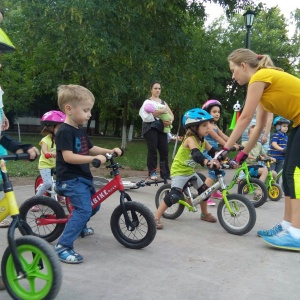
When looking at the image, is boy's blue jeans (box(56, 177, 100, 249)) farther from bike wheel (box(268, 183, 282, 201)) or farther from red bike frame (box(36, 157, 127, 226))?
bike wheel (box(268, 183, 282, 201))

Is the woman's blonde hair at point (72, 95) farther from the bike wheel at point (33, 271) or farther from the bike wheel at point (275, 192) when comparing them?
the bike wheel at point (275, 192)

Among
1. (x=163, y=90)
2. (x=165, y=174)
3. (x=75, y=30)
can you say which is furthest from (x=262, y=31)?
(x=165, y=174)

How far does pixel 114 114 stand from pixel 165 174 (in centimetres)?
2860

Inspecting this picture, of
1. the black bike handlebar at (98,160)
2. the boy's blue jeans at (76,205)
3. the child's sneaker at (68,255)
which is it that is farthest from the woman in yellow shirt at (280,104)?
the child's sneaker at (68,255)

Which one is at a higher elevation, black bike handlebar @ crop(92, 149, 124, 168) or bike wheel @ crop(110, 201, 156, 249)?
black bike handlebar @ crop(92, 149, 124, 168)

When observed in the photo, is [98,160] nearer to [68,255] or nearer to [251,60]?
[68,255]

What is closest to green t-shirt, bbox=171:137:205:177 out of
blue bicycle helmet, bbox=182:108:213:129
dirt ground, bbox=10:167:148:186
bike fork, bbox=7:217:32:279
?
blue bicycle helmet, bbox=182:108:213:129

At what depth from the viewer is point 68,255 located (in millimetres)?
3639

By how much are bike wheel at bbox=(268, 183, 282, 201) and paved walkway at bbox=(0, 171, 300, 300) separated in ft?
7.56

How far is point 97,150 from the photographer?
414cm

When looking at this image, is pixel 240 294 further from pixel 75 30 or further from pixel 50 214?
pixel 75 30

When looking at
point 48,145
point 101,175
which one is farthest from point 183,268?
point 101,175

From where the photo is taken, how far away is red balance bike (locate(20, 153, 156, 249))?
402cm

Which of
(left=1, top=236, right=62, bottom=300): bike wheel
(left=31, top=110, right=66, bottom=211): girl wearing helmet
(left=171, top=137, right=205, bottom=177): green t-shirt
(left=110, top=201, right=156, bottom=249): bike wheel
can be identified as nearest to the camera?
(left=1, top=236, right=62, bottom=300): bike wheel
